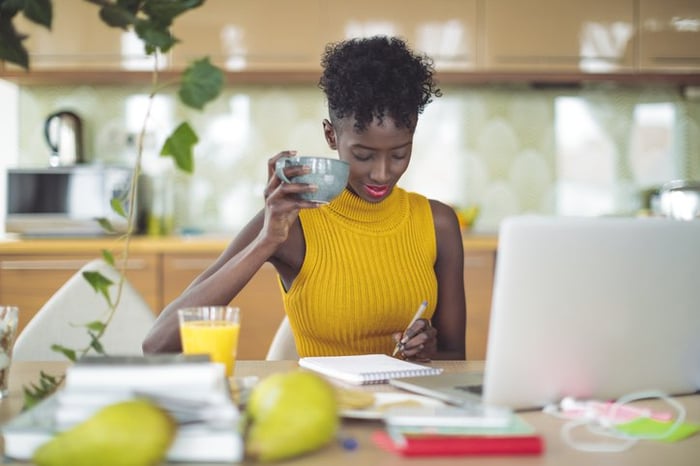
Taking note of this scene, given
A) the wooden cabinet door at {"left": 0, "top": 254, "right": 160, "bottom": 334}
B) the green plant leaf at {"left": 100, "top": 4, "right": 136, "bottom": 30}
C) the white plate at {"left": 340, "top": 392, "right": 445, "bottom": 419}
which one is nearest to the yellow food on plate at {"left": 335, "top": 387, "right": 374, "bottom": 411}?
the white plate at {"left": 340, "top": 392, "right": 445, "bottom": 419}

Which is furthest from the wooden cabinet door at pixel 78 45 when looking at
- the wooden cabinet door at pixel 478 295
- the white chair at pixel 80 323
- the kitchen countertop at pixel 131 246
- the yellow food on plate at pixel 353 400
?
the yellow food on plate at pixel 353 400

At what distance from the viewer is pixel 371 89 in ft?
5.16

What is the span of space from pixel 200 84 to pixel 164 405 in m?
0.34

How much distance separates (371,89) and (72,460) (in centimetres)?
104

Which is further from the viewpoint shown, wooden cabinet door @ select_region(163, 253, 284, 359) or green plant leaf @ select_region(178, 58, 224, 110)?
wooden cabinet door @ select_region(163, 253, 284, 359)

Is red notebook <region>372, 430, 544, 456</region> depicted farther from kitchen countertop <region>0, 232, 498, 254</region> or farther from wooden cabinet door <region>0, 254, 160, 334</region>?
wooden cabinet door <region>0, 254, 160, 334</region>

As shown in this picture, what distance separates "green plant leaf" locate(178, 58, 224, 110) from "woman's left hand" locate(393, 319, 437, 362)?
75 cm

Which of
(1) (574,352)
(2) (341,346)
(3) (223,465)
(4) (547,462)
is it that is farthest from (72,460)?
(2) (341,346)

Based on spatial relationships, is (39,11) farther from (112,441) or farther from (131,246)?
(131,246)

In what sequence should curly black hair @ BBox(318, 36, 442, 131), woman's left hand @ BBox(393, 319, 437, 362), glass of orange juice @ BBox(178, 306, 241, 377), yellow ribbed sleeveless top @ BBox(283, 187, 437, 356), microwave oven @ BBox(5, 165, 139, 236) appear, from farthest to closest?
1. microwave oven @ BBox(5, 165, 139, 236)
2. yellow ribbed sleeveless top @ BBox(283, 187, 437, 356)
3. curly black hair @ BBox(318, 36, 442, 131)
4. woman's left hand @ BBox(393, 319, 437, 362)
5. glass of orange juice @ BBox(178, 306, 241, 377)

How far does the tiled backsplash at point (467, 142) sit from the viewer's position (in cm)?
382

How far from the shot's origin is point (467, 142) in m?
3.86

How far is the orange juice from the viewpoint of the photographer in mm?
1128

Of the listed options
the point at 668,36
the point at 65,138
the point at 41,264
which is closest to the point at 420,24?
the point at 668,36
